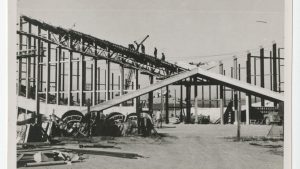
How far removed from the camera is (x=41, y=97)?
11.3ft

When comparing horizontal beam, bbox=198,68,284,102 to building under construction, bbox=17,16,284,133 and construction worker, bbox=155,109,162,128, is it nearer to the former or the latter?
building under construction, bbox=17,16,284,133

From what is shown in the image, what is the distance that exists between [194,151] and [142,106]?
53 cm

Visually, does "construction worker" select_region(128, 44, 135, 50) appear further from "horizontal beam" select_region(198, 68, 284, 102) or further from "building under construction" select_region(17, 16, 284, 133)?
"horizontal beam" select_region(198, 68, 284, 102)

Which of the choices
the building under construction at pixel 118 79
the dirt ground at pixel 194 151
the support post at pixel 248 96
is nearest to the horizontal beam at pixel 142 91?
the building under construction at pixel 118 79

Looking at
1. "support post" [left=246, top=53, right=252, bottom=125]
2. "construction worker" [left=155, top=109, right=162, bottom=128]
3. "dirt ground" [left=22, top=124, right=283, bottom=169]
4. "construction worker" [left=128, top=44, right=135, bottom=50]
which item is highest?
"construction worker" [left=128, top=44, right=135, bottom=50]

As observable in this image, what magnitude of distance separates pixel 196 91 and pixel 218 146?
1.49ft

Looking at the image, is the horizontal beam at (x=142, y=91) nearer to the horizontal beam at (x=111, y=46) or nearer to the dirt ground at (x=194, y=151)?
the horizontal beam at (x=111, y=46)

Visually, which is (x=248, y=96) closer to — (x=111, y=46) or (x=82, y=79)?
(x=111, y=46)

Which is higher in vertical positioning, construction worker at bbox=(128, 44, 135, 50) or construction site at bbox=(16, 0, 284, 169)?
construction worker at bbox=(128, 44, 135, 50)

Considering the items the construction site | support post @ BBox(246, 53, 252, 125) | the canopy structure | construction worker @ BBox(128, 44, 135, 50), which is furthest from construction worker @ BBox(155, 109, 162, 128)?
support post @ BBox(246, 53, 252, 125)

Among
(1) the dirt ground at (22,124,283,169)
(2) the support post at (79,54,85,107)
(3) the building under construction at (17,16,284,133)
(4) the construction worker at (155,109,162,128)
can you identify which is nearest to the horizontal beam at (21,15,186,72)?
(3) the building under construction at (17,16,284,133)

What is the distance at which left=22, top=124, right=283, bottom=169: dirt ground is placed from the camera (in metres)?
3.36
